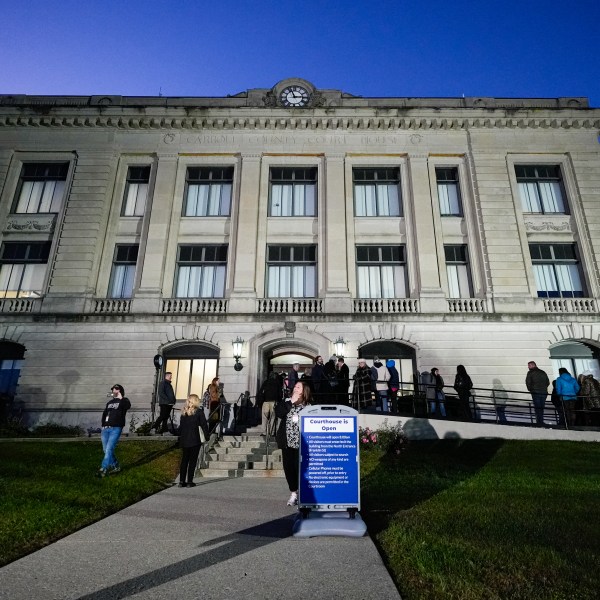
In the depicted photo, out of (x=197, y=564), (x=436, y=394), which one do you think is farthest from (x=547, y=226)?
(x=197, y=564)

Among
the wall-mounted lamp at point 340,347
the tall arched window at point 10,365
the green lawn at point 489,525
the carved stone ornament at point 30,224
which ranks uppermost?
the carved stone ornament at point 30,224

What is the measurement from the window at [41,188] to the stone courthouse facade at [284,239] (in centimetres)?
12

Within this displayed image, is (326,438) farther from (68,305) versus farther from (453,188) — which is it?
(453,188)

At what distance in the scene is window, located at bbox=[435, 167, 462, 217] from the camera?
22.6m

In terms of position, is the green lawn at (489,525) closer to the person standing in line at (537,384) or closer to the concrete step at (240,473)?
the concrete step at (240,473)

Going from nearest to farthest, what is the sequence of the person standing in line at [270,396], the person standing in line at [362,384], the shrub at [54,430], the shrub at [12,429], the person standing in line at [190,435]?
1. the person standing in line at [190,435]
2. the person standing in line at [270,396]
3. the person standing in line at [362,384]
4. the shrub at [12,429]
5. the shrub at [54,430]

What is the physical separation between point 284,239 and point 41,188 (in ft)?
47.1

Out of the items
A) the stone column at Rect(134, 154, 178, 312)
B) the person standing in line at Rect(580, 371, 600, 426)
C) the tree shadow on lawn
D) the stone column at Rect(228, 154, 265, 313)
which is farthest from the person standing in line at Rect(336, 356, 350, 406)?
the stone column at Rect(134, 154, 178, 312)

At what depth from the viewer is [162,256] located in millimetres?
20828

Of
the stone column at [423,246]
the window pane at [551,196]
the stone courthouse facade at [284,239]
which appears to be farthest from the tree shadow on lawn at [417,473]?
the window pane at [551,196]

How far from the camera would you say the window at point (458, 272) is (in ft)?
68.5

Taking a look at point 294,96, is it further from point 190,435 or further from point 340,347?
point 190,435

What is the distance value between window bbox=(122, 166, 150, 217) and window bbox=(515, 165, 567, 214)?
2146 centimetres

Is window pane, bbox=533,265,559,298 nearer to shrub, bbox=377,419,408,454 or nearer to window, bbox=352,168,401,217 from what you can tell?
window, bbox=352,168,401,217
